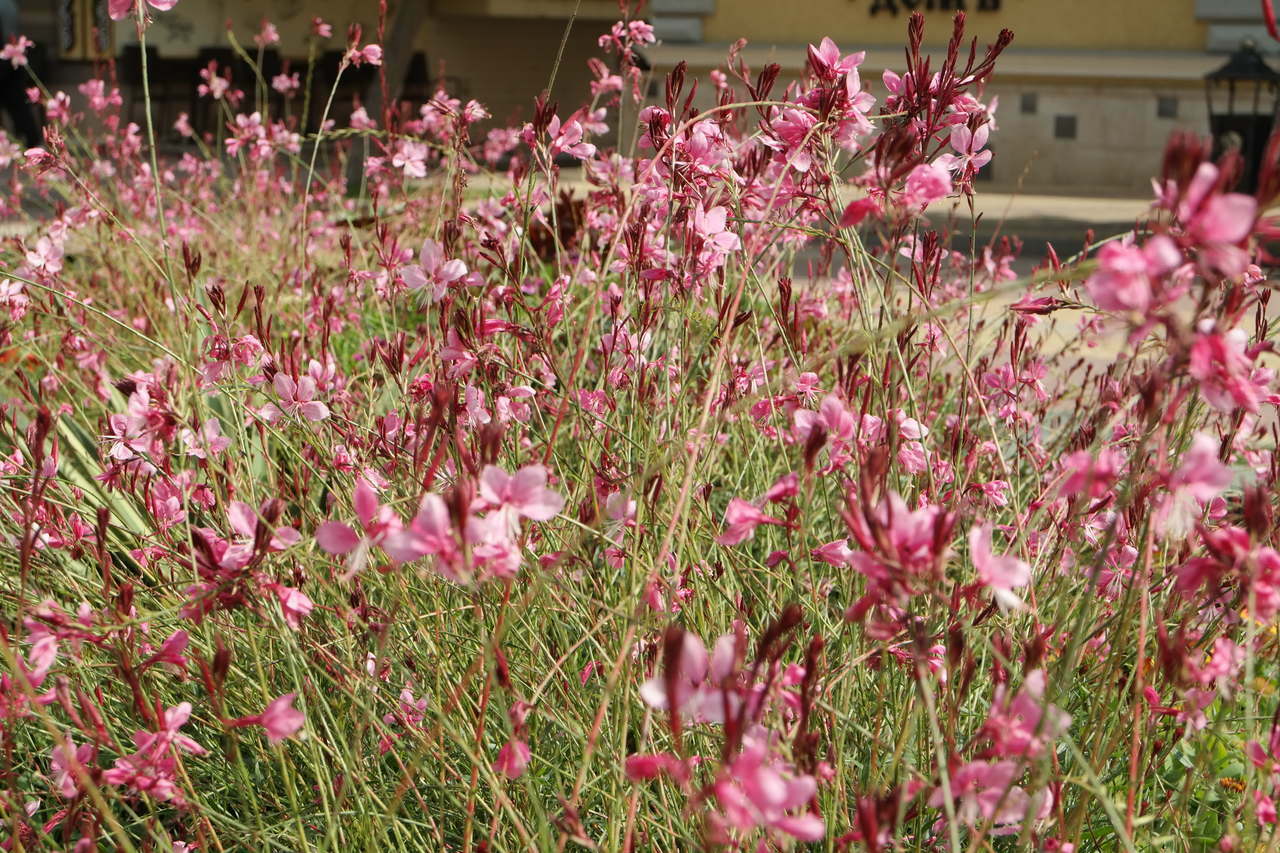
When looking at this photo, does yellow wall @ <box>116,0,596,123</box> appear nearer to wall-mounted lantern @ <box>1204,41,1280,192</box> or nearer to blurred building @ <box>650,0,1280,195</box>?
blurred building @ <box>650,0,1280,195</box>

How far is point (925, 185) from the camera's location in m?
1.11

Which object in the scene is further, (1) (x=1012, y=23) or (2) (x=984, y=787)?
(1) (x=1012, y=23)

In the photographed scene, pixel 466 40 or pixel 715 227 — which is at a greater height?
pixel 466 40

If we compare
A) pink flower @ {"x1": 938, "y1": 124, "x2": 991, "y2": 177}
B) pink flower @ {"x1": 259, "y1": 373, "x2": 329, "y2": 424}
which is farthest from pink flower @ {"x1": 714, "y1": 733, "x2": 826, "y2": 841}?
pink flower @ {"x1": 938, "y1": 124, "x2": 991, "y2": 177}

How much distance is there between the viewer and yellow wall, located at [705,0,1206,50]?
13.8 metres

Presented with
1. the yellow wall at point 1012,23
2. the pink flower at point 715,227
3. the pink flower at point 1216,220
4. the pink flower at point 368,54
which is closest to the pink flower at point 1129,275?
the pink flower at point 1216,220

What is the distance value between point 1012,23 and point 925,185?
14059 millimetres

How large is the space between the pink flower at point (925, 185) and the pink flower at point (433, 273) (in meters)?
0.50

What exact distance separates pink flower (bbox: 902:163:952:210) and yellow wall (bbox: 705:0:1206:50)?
13.3 metres

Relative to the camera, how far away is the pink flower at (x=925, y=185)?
109 cm

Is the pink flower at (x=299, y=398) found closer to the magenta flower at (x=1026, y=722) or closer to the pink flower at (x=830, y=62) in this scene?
the pink flower at (x=830, y=62)

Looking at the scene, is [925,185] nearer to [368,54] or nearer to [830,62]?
[830,62]

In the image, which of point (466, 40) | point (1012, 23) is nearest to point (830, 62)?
point (1012, 23)

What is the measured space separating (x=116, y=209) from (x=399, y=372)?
3672 millimetres
